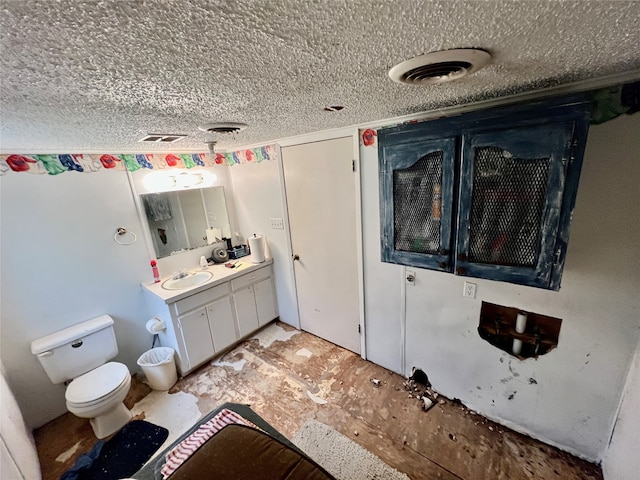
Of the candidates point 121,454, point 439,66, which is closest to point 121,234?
point 121,454

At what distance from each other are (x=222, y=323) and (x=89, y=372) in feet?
3.38

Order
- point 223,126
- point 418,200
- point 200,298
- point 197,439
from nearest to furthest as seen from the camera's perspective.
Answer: point 197,439 → point 418,200 → point 223,126 → point 200,298

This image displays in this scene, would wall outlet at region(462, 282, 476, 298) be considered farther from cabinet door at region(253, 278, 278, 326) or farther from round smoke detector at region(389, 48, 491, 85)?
cabinet door at region(253, 278, 278, 326)

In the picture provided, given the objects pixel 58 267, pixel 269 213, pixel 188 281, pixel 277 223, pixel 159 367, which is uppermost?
pixel 269 213

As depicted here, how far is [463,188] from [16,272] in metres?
3.00

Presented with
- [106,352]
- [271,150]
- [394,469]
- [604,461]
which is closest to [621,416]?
[604,461]

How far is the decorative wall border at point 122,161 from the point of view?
193 centimetres

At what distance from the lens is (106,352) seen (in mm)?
2199

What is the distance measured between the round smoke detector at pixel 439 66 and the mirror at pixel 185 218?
2480 millimetres

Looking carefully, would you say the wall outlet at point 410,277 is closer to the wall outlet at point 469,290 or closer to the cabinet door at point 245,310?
the wall outlet at point 469,290

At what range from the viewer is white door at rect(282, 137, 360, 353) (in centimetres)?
226

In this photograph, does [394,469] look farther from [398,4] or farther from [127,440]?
[398,4]

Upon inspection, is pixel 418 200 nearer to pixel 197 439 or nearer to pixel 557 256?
pixel 557 256

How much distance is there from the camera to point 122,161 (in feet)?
7.79
